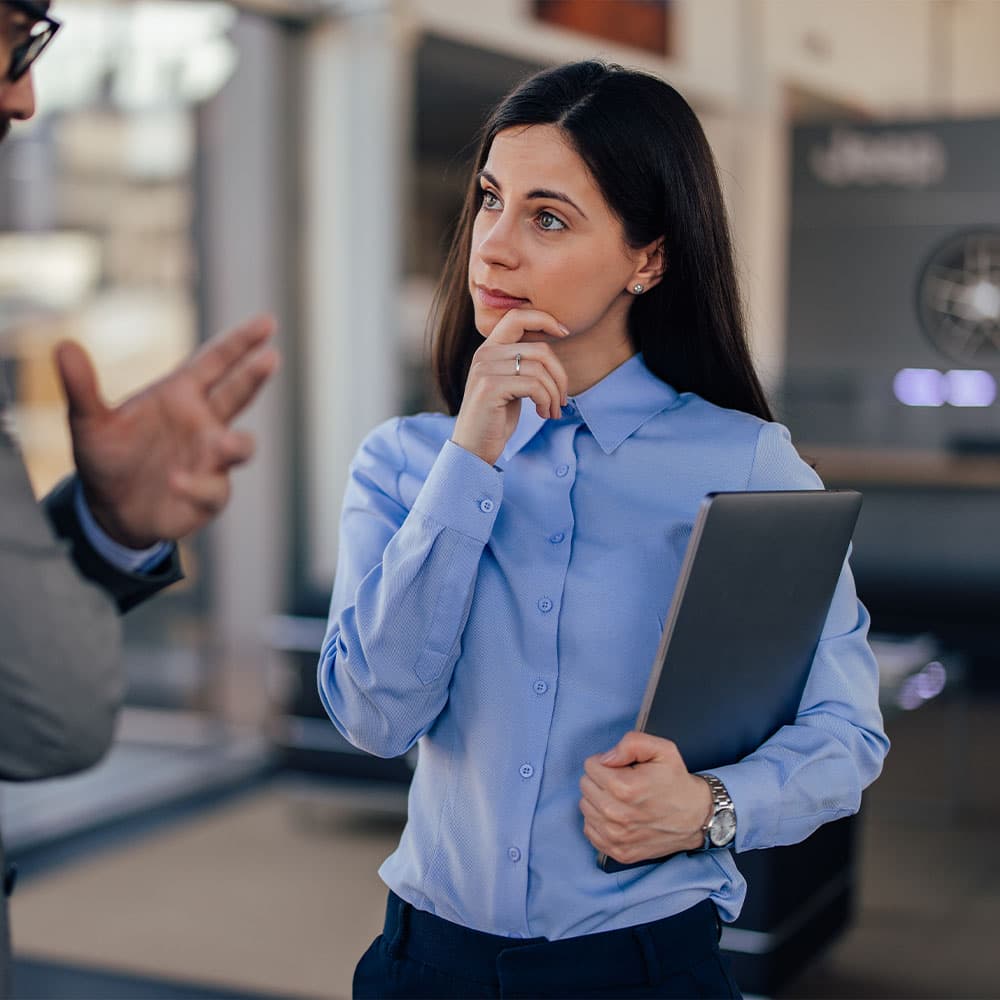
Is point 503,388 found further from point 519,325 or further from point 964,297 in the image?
point 964,297

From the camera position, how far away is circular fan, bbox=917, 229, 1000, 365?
852 cm

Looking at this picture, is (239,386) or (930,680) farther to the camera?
(930,680)

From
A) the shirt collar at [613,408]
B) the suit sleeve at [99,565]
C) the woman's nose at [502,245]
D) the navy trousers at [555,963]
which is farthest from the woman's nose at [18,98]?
the navy trousers at [555,963]

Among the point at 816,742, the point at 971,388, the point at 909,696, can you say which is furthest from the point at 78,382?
the point at 971,388

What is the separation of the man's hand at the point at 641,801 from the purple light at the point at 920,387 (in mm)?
7810

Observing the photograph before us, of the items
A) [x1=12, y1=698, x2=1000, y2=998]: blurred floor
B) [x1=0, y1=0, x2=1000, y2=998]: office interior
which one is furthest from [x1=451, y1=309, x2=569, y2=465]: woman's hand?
[x1=12, y1=698, x2=1000, y2=998]: blurred floor

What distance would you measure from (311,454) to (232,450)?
4711 mm

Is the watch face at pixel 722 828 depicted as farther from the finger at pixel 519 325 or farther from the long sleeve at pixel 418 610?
the finger at pixel 519 325

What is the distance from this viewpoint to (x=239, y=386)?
116 centimetres

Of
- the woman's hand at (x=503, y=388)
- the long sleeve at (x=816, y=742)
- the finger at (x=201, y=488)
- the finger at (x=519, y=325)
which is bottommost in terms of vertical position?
the long sleeve at (x=816, y=742)

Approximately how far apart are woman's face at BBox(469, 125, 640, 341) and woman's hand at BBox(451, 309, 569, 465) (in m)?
0.05

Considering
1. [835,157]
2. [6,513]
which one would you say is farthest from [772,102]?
[6,513]

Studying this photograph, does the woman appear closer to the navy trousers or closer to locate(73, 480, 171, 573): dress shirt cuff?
the navy trousers

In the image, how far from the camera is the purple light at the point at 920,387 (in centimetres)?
866
